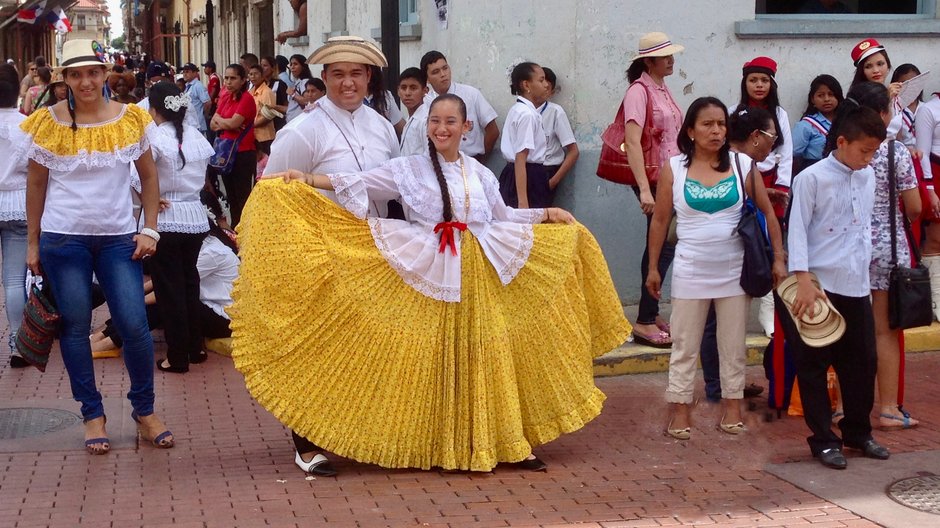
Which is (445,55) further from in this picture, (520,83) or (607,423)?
(607,423)

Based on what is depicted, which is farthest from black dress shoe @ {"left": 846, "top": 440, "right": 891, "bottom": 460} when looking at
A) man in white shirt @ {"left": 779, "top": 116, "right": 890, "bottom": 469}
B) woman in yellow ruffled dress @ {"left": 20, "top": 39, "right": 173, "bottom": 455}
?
woman in yellow ruffled dress @ {"left": 20, "top": 39, "right": 173, "bottom": 455}

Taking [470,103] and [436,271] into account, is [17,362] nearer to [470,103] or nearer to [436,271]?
[470,103]

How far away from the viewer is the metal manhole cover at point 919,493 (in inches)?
221

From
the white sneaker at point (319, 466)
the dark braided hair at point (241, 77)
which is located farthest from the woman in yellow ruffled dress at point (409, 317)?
the dark braided hair at point (241, 77)

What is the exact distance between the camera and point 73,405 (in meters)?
7.34

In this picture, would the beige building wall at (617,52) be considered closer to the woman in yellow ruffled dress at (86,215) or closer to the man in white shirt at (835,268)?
Result: the man in white shirt at (835,268)

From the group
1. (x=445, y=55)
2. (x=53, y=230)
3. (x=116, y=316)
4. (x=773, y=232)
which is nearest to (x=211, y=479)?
(x=116, y=316)

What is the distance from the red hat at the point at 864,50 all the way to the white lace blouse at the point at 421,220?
4113 mm

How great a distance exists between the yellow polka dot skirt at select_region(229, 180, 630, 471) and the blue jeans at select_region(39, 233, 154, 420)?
670mm

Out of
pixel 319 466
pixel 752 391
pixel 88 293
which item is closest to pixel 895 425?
pixel 752 391

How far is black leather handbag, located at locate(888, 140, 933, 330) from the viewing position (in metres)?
6.59

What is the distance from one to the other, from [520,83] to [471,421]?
11.7ft

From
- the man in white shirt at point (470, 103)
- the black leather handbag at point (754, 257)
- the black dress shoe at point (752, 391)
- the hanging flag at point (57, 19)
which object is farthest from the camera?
the hanging flag at point (57, 19)

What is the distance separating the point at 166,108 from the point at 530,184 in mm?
2546
